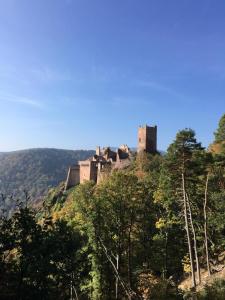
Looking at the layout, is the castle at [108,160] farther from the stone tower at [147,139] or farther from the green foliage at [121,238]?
the green foliage at [121,238]

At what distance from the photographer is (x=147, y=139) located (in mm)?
101438

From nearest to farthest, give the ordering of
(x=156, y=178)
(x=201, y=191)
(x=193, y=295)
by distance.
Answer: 1. (x=193, y=295)
2. (x=201, y=191)
3. (x=156, y=178)

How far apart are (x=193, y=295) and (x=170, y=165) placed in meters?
14.0

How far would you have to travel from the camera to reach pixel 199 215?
134 ft

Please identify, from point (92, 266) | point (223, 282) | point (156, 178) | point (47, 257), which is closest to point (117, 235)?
point (92, 266)

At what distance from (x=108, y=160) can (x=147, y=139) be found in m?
16.7

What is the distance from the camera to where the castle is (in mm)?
101688

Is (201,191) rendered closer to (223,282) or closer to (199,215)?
(199,215)

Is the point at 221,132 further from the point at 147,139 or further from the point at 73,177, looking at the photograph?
the point at 73,177

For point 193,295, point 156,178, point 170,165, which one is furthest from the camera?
point 156,178

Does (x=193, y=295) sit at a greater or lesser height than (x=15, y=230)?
lesser

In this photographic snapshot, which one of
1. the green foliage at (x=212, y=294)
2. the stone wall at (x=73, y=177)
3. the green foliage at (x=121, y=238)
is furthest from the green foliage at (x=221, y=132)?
the stone wall at (x=73, y=177)

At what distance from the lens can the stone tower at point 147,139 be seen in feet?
332

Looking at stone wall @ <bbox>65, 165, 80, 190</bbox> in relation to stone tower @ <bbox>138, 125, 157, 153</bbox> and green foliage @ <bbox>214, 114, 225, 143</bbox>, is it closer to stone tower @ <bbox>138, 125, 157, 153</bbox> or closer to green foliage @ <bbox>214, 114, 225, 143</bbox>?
stone tower @ <bbox>138, 125, 157, 153</bbox>
